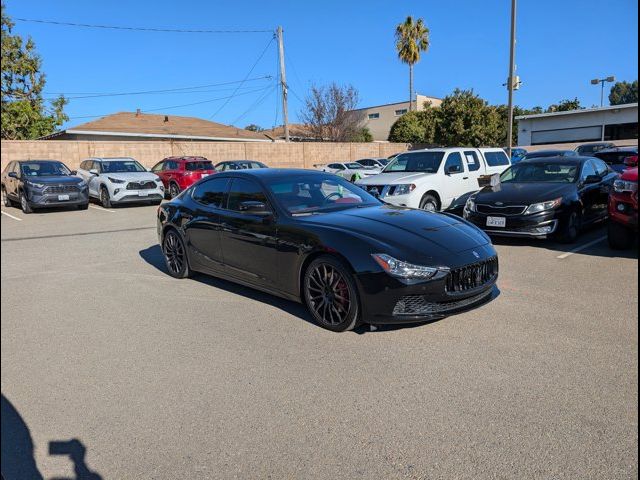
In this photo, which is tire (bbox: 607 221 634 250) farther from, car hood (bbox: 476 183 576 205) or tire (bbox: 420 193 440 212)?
tire (bbox: 420 193 440 212)

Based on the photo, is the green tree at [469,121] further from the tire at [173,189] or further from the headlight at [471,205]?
the headlight at [471,205]

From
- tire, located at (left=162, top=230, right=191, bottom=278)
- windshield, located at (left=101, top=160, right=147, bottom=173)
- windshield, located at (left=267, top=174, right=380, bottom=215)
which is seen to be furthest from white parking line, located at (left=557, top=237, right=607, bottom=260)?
windshield, located at (left=101, top=160, right=147, bottom=173)

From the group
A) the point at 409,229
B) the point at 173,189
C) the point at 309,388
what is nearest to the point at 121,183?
the point at 173,189

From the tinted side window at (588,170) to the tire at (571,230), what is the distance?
1054 millimetres

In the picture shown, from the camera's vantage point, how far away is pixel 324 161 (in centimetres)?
3447

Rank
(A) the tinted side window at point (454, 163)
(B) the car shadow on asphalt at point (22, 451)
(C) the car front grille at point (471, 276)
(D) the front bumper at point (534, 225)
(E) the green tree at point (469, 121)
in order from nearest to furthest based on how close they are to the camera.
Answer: (B) the car shadow on asphalt at point (22, 451) → (C) the car front grille at point (471, 276) → (D) the front bumper at point (534, 225) → (A) the tinted side window at point (454, 163) → (E) the green tree at point (469, 121)

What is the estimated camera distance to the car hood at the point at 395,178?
10547 millimetres

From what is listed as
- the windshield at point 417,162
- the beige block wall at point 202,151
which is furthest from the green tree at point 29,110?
the windshield at point 417,162

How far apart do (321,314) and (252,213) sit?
4.72 feet

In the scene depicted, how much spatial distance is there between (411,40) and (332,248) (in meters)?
48.5

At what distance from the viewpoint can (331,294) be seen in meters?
4.60

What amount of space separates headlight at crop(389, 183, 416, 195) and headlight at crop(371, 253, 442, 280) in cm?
620

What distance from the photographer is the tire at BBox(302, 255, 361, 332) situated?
4418 mm

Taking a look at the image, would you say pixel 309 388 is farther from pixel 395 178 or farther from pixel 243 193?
pixel 395 178
